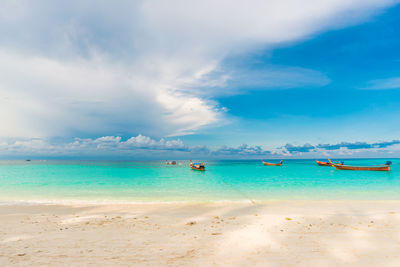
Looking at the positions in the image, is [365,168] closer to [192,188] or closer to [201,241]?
[192,188]

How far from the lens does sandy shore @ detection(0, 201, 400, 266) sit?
6.11m

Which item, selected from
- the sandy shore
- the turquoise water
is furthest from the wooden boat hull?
the sandy shore

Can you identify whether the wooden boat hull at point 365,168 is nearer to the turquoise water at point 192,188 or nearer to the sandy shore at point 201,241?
the turquoise water at point 192,188

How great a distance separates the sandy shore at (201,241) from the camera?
6113 mm

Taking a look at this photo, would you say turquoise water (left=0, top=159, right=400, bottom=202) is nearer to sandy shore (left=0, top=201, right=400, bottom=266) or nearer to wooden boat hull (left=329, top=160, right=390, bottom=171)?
sandy shore (left=0, top=201, right=400, bottom=266)

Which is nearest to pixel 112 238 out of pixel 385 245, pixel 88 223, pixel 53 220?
pixel 88 223

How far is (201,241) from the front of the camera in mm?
7672

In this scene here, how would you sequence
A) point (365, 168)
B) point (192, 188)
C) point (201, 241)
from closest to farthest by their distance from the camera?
point (201, 241) → point (192, 188) → point (365, 168)

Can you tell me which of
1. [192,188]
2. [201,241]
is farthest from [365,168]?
[201,241]

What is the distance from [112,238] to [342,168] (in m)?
70.4

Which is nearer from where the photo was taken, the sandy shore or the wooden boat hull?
the sandy shore

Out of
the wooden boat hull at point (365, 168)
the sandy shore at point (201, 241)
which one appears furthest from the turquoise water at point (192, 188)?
the wooden boat hull at point (365, 168)

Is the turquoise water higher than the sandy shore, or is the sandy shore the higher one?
the sandy shore

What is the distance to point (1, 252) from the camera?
647cm
